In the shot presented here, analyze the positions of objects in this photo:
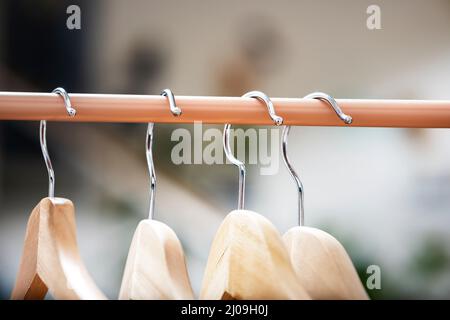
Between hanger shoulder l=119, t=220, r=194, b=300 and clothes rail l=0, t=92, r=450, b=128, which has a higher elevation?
clothes rail l=0, t=92, r=450, b=128

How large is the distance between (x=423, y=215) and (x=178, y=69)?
0.75 metres

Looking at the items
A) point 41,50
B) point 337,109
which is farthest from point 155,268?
point 41,50

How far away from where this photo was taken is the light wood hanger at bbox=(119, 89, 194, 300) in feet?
1.75

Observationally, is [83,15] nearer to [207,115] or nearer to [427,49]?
[427,49]

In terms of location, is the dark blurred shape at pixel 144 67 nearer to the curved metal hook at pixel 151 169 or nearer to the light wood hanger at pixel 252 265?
the curved metal hook at pixel 151 169

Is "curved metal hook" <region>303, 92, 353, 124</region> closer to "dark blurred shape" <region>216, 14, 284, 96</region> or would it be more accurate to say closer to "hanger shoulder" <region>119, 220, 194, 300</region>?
"hanger shoulder" <region>119, 220, 194, 300</region>

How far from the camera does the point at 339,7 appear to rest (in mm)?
1691

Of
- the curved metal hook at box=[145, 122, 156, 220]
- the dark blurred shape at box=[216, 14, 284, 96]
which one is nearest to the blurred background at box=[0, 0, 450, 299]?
the dark blurred shape at box=[216, 14, 284, 96]

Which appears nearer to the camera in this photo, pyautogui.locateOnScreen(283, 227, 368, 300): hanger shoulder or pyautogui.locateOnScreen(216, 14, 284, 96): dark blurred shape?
pyautogui.locateOnScreen(283, 227, 368, 300): hanger shoulder

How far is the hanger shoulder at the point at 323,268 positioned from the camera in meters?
0.55

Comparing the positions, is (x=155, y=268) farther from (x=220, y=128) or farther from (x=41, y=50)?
(x=41, y=50)

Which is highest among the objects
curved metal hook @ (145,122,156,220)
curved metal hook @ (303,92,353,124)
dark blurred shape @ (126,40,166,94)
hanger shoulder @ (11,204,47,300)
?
dark blurred shape @ (126,40,166,94)

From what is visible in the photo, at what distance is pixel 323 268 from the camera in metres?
0.56

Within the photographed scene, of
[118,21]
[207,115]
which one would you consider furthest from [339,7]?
[207,115]
